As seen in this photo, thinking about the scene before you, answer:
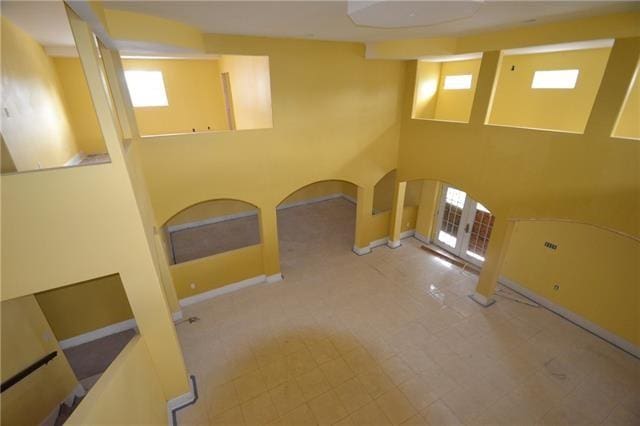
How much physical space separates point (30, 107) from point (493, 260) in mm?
9283

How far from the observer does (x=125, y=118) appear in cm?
518

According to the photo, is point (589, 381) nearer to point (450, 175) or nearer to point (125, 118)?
point (450, 175)

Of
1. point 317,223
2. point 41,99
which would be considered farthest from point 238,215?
point 41,99

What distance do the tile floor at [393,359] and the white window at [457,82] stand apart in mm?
5880

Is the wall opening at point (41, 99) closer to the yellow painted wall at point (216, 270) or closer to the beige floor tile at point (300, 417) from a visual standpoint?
the yellow painted wall at point (216, 270)

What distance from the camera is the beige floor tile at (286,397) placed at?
5105 mm

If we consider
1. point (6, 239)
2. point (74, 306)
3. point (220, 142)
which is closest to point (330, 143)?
point (220, 142)

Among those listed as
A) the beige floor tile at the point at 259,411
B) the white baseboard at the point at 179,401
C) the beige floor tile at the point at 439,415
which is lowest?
the beige floor tile at the point at 439,415

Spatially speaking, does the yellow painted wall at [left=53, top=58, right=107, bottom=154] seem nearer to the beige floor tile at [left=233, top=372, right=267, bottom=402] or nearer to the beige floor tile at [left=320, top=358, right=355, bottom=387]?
the beige floor tile at [left=233, top=372, right=267, bottom=402]

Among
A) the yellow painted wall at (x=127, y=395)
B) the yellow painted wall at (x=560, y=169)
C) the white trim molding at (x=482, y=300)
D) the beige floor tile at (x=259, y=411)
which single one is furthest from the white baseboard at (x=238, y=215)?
the beige floor tile at (x=259, y=411)

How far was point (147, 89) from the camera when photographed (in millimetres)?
9516

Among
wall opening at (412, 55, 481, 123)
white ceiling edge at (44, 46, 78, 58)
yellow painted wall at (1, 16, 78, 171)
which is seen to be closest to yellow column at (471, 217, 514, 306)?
wall opening at (412, 55, 481, 123)

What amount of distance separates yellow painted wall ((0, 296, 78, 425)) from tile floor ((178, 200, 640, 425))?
2.09m

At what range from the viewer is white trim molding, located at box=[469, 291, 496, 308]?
24.5 feet
